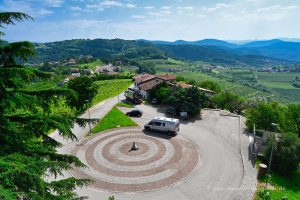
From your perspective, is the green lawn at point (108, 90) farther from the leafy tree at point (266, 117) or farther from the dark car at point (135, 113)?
the leafy tree at point (266, 117)

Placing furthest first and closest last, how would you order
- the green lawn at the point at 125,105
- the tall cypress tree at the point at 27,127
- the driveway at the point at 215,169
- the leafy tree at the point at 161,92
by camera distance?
the green lawn at the point at 125,105 → the leafy tree at the point at 161,92 → the driveway at the point at 215,169 → the tall cypress tree at the point at 27,127

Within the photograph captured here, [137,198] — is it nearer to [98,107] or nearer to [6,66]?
[6,66]

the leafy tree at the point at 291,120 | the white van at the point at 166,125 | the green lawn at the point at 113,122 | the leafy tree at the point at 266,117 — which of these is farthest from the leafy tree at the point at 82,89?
the leafy tree at the point at 291,120

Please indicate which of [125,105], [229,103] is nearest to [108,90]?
[125,105]

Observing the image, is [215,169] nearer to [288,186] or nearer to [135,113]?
[288,186]

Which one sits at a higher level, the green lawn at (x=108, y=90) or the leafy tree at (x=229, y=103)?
the leafy tree at (x=229, y=103)
